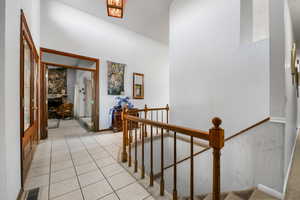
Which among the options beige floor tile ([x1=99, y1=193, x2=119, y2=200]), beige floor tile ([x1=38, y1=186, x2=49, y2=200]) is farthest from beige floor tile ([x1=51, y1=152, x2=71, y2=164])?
beige floor tile ([x1=99, y1=193, x2=119, y2=200])

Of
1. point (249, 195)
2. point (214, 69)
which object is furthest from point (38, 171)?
point (214, 69)

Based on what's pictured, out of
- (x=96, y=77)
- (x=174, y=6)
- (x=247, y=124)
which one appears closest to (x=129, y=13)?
(x=174, y=6)

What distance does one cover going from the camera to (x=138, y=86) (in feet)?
15.9

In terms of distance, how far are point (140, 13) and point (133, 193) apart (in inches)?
171

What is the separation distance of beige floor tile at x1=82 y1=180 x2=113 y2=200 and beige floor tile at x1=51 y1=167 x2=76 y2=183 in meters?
0.43

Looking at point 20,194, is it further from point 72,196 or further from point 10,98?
point 10,98

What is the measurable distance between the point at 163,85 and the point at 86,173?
178 inches

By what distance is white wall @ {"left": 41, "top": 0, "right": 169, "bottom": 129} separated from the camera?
326 centimetres

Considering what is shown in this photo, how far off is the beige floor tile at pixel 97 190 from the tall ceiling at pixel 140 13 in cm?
404

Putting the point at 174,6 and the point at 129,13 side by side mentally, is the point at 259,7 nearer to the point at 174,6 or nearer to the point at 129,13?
the point at 174,6

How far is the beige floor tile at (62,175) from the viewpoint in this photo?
173cm

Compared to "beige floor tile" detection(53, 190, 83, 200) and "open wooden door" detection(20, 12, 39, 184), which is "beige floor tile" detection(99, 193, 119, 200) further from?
"open wooden door" detection(20, 12, 39, 184)

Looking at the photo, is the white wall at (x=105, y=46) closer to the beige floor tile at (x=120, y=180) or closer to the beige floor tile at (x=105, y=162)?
the beige floor tile at (x=105, y=162)

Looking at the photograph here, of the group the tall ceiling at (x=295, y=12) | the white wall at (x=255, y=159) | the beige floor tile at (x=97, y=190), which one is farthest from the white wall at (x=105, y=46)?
the tall ceiling at (x=295, y=12)
